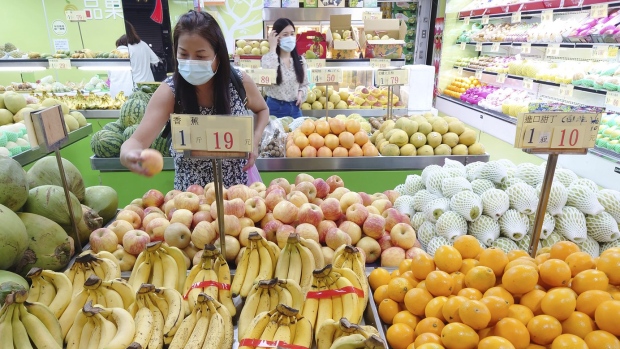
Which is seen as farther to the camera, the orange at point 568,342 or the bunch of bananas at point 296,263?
the bunch of bananas at point 296,263

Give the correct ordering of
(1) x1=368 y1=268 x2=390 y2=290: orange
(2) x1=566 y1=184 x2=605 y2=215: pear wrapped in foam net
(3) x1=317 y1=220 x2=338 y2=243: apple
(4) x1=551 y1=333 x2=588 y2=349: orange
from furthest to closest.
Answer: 1. (2) x1=566 y1=184 x2=605 y2=215: pear wrapped in foam net
2. (3) x1=317 y1=220 x2=338 y2=243: apple
3. (1) x1=368 y1=268 x2=390 y2=290: orange
4. (4) x1=551 y1=333 x2=588 y2=349: orange

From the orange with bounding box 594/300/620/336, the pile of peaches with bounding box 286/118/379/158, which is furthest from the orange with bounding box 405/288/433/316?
the pile of peaches with bounding box 286/118/379/158

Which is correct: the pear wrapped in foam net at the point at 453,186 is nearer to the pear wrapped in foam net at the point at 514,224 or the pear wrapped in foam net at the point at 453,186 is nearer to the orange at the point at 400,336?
the pear wrapped in foam net at the point at 514,224

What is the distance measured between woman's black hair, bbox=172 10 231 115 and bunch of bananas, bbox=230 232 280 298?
1.15 m

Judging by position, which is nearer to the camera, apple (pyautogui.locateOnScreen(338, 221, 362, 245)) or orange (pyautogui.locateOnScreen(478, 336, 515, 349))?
orange (pyautogui.locateOnScreen(478, 336, 515, 349))

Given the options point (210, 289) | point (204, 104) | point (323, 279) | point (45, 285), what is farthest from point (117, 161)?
point (323, 279)

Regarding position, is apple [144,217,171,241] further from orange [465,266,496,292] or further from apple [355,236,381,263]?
orange [465,266,496,292]

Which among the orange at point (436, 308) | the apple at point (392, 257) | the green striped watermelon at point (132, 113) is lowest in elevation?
the apple at point (392, 257)

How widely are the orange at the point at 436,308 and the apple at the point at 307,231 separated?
0.57 metres

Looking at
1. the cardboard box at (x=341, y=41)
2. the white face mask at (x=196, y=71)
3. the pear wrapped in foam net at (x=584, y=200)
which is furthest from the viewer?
the cardboard box at (x=341, y=41)

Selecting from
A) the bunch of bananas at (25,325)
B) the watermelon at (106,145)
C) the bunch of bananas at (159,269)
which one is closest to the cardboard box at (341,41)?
the watermelon at (106,145)

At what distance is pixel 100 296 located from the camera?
122 cm

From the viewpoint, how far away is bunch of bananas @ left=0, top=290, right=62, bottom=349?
103cm

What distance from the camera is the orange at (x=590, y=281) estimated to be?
1132mm
